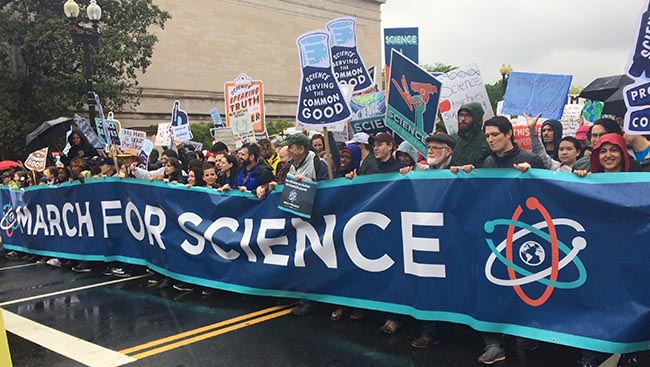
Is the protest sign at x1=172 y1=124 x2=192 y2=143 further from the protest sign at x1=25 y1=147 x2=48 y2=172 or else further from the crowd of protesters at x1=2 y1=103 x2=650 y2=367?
the protest sign at x1=25 y1=147 x2=48 y2=172

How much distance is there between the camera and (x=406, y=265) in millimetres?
4691

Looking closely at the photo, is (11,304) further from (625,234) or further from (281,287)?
(625,234)

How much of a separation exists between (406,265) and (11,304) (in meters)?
5.40

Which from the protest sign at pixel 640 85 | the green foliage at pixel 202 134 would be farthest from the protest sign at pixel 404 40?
the green foliage at pixel 202 134

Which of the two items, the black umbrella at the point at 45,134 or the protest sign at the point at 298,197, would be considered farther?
the black umbrella at the point at 45,134

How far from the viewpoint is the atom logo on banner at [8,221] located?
10.4 meters

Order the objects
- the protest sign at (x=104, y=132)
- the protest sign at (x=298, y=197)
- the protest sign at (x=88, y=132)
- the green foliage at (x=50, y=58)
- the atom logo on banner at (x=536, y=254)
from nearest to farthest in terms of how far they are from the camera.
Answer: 1. the atom logo on banner at (x=536, y=254)
2. the protest sign at (x=298, y=197)
3. the protest sign at (x=104, y=132)
4. the protest sign at (x=88, y=132)
5. the green foliage at (x=50, y=58)

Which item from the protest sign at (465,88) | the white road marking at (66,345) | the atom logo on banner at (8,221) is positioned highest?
the protest sign at (465,88)

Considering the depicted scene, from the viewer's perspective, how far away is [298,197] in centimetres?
543

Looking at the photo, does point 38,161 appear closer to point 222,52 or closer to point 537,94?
point 537,94

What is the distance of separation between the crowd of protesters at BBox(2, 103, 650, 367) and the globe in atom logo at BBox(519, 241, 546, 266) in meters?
0.58

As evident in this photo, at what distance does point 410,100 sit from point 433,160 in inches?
24.7

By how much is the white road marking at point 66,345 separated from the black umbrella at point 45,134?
8283 millimetres

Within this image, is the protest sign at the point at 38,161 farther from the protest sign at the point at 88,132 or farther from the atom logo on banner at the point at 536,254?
the atom logo on banner at the point at 536,254
